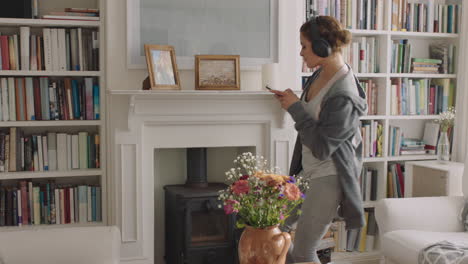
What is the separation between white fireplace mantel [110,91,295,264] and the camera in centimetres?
312

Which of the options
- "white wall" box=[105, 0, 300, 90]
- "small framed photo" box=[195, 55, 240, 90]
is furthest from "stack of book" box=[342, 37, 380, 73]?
"small framed photo" box=[195, 55, 240, 90]

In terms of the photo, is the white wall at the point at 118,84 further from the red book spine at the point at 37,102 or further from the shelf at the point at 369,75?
the shelf at the point at 369,75

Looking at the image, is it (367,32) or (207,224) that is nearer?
(207,224)

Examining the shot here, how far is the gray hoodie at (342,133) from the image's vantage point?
231cm

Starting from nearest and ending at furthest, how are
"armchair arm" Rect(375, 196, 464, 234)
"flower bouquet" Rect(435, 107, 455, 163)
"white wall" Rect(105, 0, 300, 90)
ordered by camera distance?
1. "armchair arm" Rect(375, 196, 464, 234)
2. "white wall" Rect(105, 0, 300, 90)
3. "flower bouquet" Rect(435, 107, 455, 163)

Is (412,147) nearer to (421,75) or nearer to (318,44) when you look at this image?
(421,75)

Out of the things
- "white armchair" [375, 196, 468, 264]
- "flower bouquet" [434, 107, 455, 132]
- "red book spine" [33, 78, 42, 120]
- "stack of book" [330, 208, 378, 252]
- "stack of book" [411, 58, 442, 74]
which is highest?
"stack of book" [411, 58, 442, 74]

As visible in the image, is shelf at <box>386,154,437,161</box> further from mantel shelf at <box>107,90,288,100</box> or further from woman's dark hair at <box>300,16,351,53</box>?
woman's dark hair at <box>300,16,351,53</box>

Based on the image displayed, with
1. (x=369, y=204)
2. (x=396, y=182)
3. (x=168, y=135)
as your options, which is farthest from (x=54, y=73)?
(x=396, y=182)

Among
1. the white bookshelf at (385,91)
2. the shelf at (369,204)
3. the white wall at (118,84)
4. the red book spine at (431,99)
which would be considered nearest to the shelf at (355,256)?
the white bookshelf at (385,91)

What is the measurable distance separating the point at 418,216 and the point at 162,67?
167cm

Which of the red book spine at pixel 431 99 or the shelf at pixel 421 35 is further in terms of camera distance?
the red book spine at pixel 431 99

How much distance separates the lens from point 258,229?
6.17 ft

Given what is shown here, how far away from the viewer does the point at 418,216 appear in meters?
2.95
